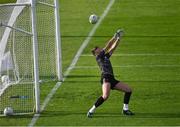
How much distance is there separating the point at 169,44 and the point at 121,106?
9168 millimetres

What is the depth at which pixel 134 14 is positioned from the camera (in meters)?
35.7

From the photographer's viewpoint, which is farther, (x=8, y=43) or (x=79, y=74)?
(x=79, y=74)

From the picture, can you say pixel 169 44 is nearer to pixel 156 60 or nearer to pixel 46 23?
pixel 156 60

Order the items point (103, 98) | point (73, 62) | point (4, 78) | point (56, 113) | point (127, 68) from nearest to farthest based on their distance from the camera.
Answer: point (103, 98) < point (56, 113) < point (4, 78) < point (127, 68) < point (73, 62)

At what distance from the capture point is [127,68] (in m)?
24.7

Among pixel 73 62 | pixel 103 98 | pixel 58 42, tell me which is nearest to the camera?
pixel 103 98

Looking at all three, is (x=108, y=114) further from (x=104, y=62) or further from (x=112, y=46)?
(x=112, y=46)

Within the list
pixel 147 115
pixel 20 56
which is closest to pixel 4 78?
pixel 20 56

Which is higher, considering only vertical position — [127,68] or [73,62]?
[73,62]

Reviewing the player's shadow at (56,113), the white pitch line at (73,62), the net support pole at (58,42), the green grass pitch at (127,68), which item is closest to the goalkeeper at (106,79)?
the green grass pitch at (127,68)

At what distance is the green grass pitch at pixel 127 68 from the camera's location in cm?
1895

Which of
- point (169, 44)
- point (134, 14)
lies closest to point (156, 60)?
point (169, 44)

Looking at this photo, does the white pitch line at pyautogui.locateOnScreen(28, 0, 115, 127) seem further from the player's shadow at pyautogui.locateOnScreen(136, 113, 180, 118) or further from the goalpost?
the player's shadow at pyautogui.locateOnScreen(136, 113, 180, 118)

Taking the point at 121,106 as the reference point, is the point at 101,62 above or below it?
above
